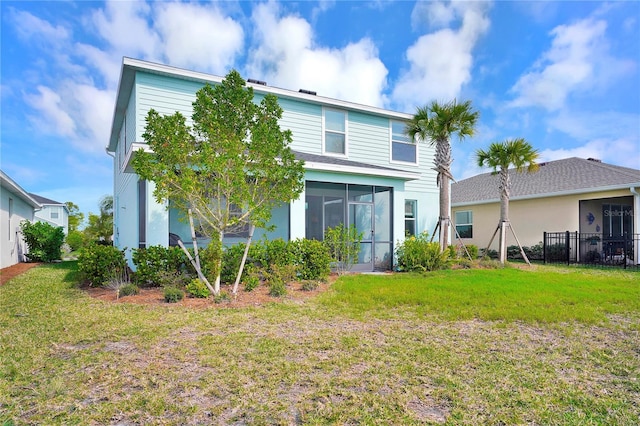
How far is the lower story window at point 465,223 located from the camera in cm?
2065

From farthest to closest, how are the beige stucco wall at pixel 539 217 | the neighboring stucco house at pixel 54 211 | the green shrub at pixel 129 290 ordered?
1. the neighboring stucco house at pixel 54 211
2. the beige stucco wall at pixel 539 217
3. the green shrub at pixel 129 290

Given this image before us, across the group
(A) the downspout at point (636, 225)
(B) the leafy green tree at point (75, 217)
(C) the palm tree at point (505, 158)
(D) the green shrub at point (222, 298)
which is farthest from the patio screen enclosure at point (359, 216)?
(B) the leafy green tree at point (75, 217)

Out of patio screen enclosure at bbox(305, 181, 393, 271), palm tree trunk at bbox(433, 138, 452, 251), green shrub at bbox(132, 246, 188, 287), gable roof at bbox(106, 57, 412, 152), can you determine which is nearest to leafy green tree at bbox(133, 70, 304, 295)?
green shrub at bbox(132, 246, 188, 287)

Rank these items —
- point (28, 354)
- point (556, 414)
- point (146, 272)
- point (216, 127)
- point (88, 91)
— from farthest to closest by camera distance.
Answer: point (88, 91)
point (146, 272)
point (216, 127)
point (28, 354)
point (556, 414)

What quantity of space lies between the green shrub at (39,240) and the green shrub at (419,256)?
15.5 meters

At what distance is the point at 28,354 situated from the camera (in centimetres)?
423

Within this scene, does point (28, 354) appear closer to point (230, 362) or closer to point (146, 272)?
point (230, 362)

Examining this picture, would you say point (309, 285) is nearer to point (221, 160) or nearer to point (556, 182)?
point (221, 160)

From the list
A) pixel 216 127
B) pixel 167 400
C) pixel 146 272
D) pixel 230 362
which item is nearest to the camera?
pixel 167 400

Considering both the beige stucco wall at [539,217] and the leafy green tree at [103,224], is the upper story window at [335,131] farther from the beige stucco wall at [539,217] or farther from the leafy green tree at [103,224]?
the leafy green tree at [103,224]

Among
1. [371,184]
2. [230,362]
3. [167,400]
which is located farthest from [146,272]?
[371,184]

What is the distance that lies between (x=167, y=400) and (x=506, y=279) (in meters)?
9.55

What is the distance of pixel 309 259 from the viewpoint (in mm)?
9688

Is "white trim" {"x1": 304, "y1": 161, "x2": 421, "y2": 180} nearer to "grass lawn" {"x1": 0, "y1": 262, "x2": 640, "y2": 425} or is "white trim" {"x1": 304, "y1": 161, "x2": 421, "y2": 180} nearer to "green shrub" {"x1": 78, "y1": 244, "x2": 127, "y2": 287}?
"grass lawn" {"x1": 0, "y1": 262, "x2": 640, "y2": 425}
